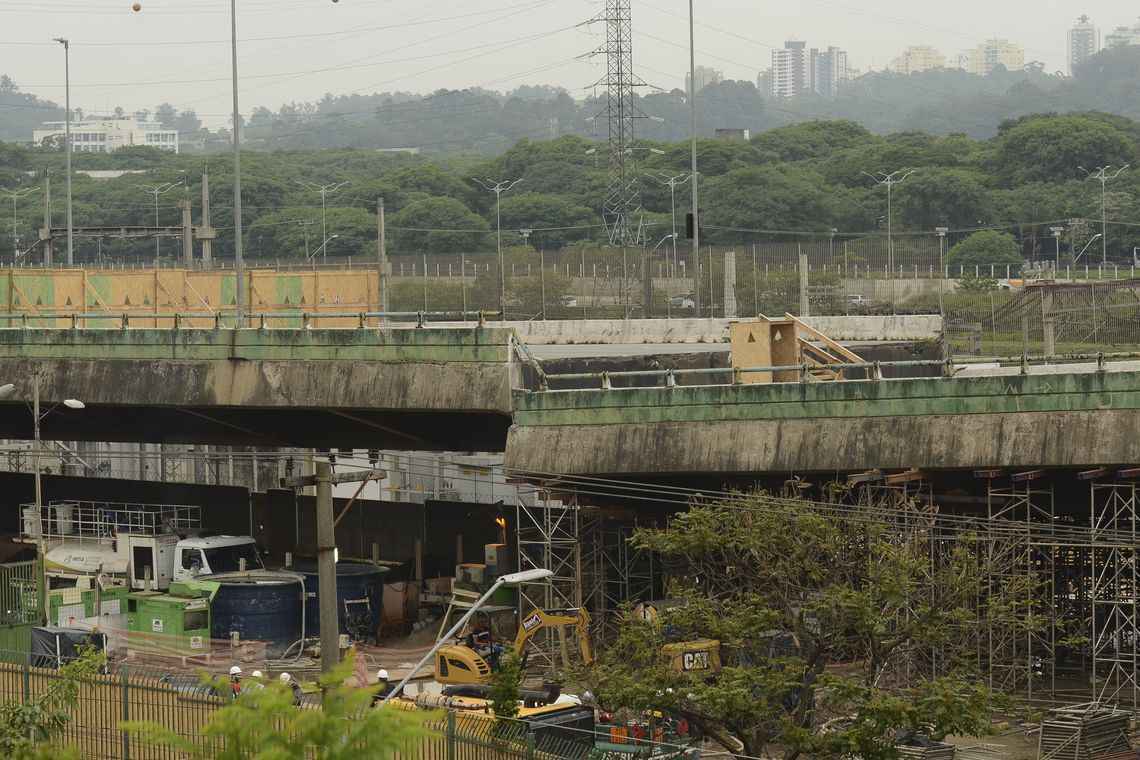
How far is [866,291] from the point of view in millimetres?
72938

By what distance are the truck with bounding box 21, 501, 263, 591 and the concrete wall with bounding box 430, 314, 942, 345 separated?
11.1 metres

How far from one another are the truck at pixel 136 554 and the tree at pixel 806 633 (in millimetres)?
14636

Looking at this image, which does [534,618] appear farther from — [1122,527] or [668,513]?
[1122,527]

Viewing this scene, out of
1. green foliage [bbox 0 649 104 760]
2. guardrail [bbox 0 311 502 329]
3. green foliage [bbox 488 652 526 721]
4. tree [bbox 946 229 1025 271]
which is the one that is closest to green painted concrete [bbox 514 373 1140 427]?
guardrail [bbox 0 311 502 329]

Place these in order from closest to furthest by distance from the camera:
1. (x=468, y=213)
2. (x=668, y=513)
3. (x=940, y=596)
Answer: (x=940, y=596) → (x=668, y=513) → (x=468, y=213)

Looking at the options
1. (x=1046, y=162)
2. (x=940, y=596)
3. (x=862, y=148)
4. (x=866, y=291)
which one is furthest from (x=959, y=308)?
(x=862, y=148)

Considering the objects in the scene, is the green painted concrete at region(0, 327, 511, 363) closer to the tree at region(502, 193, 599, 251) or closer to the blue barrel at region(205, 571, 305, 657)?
the blue barrel at region(205, 571, 305, 657)

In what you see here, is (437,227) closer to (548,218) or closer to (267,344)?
(548,218)

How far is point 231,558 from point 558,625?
1111cm

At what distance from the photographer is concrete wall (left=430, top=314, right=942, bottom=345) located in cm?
4725

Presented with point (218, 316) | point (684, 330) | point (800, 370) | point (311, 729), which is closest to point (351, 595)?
point (218, 316)

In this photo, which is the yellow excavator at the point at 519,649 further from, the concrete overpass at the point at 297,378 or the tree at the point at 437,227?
the tree at the point at 437,227

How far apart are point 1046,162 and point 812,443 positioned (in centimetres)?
11672

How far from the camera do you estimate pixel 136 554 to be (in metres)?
38.6
